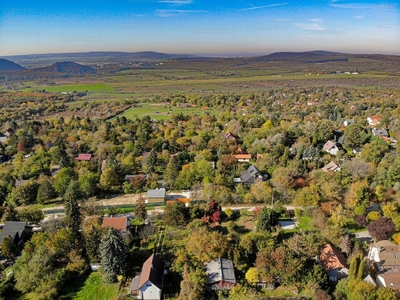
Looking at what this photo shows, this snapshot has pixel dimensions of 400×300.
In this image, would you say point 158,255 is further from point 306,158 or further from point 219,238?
point 306,158

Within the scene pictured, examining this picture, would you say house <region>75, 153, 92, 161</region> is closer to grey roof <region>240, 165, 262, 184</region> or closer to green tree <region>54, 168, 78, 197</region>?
green tree <region>54, 168, 78, 197</region>

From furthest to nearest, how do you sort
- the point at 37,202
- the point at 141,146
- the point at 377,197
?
the point at 141,146
the point at 37,202
the point at 377,197

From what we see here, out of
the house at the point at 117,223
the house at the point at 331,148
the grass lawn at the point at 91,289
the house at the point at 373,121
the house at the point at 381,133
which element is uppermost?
the house at the point at 373,121

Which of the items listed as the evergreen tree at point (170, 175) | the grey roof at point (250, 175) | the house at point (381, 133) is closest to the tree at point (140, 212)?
the evergreen tree at point (170, 175)

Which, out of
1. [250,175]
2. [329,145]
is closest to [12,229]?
[250,175]

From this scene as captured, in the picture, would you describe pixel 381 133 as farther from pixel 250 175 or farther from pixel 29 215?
pixel 29 215

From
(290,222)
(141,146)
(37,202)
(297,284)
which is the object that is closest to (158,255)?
(297,284)

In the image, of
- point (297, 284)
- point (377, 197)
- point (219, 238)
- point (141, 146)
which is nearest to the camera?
point (297, 284)

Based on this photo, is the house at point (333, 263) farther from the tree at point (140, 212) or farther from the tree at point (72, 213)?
the tree at point (72, 213)
